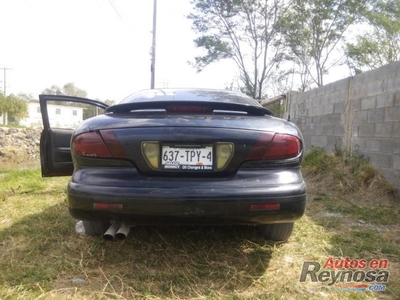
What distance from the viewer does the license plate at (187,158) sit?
1883 millimetres

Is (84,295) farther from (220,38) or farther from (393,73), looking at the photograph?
(220,38)

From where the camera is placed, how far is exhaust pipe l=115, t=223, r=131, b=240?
198 cm

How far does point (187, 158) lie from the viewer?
189 centimetres

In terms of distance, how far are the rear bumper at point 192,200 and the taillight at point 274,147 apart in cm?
10

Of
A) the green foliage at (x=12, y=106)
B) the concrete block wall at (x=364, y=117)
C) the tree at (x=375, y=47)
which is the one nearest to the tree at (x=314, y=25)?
the tree at (x=375, y=47)

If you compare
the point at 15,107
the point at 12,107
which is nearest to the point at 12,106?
the point at 12,107

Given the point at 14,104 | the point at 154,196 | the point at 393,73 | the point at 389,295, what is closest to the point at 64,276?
the point at 154,196

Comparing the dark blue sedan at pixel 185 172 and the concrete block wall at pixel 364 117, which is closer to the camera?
the dark blue sedan at pixel 185 172

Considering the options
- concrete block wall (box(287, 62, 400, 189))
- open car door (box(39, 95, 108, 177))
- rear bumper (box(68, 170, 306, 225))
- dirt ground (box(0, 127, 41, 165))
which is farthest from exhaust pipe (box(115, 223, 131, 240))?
Answer: dirt ground (box(0, 127, 41, 165))

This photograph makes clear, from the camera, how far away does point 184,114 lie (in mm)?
2104

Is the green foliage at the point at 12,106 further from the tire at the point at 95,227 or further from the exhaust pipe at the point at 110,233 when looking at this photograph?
the exhaust pipe at the point at 110,233

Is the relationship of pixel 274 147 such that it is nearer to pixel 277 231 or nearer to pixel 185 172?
pixel 185 172

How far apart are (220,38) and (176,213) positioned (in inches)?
760

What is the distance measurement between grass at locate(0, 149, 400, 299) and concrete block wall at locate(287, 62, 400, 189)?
0.96 meters
